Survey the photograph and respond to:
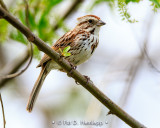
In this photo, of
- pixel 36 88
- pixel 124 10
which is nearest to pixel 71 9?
pixel 36 88

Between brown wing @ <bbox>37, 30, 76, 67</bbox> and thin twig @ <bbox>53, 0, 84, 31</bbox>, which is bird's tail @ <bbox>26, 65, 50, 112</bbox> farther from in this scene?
thin twig @ <bbox>53, 0, 84, 31</bbox>

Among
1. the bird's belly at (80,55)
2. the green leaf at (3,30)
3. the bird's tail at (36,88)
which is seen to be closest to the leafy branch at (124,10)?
the bird's belly at (80,55)

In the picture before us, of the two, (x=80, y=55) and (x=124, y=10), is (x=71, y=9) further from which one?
(x=124, y=10)

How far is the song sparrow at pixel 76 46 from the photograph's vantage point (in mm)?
3791

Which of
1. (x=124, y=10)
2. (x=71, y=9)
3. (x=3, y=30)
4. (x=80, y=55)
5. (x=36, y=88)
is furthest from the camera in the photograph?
(x=71, y=9)

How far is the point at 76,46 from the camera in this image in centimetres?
382

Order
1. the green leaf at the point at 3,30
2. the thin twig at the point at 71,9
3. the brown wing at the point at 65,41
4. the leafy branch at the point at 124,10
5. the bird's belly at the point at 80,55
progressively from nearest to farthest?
the leafy branch at the point at 124,10, the bird's belly at the point at 80,55, the brown wing at the point at 65,41, the green leaf at the point at 3,30, the thin twig at the point at 71,9

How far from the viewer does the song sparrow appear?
3.79 metres

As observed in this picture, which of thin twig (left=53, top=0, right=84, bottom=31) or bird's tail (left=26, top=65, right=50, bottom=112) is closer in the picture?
bird's tail (left=26, top=65, right=50, bottom=112)

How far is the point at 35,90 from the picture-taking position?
153 inches

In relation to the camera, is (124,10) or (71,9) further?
(71,9)

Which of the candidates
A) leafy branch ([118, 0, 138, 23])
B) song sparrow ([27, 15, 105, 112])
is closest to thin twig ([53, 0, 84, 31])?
song sparrow ([27, 15, 105, 112])

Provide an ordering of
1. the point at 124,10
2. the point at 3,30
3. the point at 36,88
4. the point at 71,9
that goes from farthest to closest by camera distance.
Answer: the point at 71,9 < the point at 3,30 < the point at 36,88 < the point at 124,10

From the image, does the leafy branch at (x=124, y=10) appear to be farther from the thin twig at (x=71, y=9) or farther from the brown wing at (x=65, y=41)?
the thin twig at (x=71, y=9)
